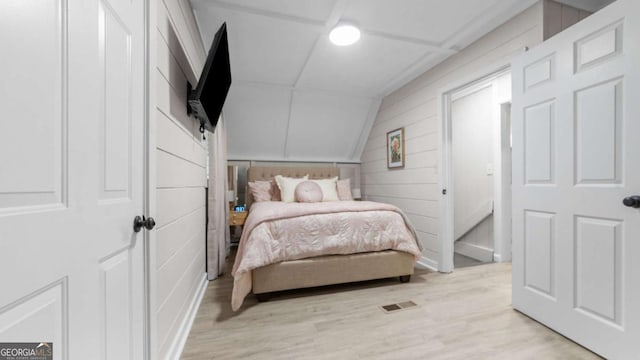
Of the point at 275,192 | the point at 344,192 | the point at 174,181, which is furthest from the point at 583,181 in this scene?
the point at 275,192

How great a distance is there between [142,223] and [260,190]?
9.43 feet

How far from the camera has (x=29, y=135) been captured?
1.84ft

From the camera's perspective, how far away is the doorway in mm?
2930

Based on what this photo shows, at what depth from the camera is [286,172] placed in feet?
14.6

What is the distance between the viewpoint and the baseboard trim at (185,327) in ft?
4.80

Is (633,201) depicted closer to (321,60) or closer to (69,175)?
(69,175)

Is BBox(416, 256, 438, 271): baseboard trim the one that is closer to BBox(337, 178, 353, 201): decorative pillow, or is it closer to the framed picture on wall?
the framed picture on wall

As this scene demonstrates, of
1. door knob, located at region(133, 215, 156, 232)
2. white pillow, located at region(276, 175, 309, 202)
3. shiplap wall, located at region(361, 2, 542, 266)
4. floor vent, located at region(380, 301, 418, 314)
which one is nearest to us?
door knob, located at region(133, 215, 156, 232)

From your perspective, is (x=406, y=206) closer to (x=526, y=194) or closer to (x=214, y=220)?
(x=526, y=194)

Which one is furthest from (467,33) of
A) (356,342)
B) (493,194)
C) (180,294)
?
(180,294)

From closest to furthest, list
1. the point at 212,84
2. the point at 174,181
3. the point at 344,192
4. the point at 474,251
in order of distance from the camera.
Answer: the point at 174,181 → the point at 212,84 → the point at 474,251 → the point at 344,192

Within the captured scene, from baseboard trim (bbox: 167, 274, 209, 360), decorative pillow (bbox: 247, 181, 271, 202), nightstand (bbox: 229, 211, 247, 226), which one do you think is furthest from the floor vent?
decorative pillow (bbox: 247, 181, 271, 202)

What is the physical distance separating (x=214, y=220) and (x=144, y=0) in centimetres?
195

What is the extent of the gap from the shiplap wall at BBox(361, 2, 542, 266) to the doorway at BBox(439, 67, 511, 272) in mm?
132
